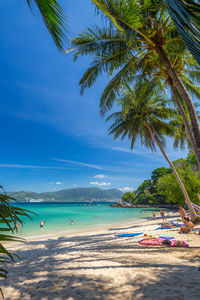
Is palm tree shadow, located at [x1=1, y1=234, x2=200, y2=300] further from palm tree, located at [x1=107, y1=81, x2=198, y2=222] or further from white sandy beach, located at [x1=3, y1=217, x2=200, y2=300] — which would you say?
palm tree, located at [x1=107, y1=81, x2=198, y2=222]

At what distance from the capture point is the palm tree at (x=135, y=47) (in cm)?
475

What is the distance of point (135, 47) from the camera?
19.6ft

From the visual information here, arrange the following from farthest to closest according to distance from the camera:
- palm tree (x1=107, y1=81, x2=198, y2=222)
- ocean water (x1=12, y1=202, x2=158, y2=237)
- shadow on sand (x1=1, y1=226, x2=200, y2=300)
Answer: ocean water (x1=12, y1=202, x2=158, y2=237)
palm tree (x1=107, y1=81, x2=198, y2=222)
shadow on sand (x1=1, y1=226, x2=200, y2=300)

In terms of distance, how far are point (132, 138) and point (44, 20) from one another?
39.1 feet

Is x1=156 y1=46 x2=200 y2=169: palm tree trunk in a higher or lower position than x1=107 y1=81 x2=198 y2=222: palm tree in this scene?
lower

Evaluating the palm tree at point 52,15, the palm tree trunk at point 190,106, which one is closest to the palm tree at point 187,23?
the palm tree at point 52,15

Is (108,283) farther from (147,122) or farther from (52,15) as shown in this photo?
(147,122)

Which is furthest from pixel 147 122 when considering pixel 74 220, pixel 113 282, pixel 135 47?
pixel 74 220

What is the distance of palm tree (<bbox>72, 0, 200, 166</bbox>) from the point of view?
4746 millimetres

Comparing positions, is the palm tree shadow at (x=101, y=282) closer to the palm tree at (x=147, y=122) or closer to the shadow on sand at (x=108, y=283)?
the shadow on sand at (x=108, y=283)

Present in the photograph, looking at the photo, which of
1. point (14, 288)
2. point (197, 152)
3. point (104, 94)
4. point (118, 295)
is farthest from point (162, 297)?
point (104, 94)

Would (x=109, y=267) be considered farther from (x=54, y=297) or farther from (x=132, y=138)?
(x=132, y=138)

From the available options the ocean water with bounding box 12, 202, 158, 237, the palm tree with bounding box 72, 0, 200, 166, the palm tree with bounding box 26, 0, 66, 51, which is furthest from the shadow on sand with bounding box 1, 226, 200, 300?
the palm tree with bounding box 26, 0, 66, 51

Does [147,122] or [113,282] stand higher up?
[147,122]
